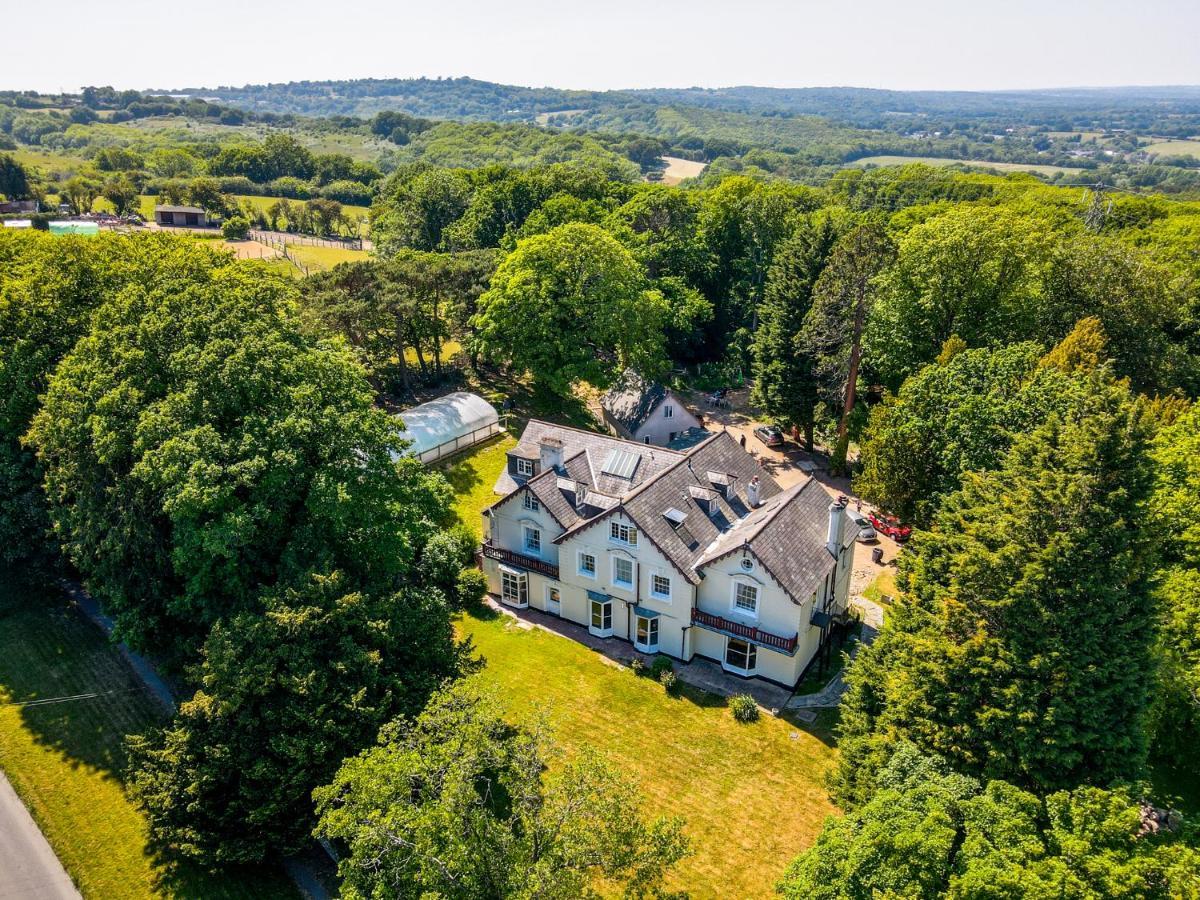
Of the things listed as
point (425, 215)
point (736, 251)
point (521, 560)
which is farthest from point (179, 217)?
point (521, 560)

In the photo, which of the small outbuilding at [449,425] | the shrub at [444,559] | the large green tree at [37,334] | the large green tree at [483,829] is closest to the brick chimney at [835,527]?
the large green tree at [483,829]

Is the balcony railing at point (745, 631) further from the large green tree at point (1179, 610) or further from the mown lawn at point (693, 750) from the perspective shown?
the large green tree at point (1179, 610)

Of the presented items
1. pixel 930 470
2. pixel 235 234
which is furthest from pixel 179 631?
pixel 235 234

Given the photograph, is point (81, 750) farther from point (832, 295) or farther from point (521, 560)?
point (832, 295)

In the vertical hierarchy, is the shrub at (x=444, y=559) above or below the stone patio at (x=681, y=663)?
above

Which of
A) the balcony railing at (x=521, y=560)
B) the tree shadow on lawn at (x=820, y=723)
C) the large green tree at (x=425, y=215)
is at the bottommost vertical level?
the tree shadow on lawn at (x=820, y=723)


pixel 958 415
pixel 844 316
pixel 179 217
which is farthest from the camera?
pixel 179 217

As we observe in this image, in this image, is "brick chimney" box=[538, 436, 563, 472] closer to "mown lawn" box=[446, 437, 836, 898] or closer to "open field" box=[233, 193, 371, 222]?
"mown lawn" box=[446, 437, 836, 898]
